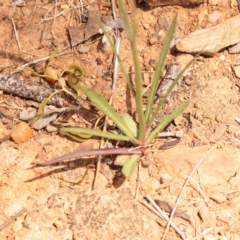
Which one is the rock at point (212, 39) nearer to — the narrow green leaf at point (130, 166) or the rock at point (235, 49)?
the rock at point (235, 49)

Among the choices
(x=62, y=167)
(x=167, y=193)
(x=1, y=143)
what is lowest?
(x=167, y=193)

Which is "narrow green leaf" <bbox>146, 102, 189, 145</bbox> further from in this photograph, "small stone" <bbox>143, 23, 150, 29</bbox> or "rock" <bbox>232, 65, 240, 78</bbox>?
"small stone" <bbox>143, 23, 150, 29</bbox>

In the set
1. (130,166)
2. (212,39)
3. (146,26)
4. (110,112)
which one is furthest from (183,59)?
(130,166)

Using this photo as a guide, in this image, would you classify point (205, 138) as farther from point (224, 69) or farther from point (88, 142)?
point (88, 142)

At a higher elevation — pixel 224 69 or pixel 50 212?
pixel 224 69

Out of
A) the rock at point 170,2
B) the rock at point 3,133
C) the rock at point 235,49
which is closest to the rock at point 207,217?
the rock at point 235,49

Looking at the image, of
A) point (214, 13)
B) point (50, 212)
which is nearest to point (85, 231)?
point (50, 212)

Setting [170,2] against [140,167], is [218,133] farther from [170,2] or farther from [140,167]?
[170,2]
